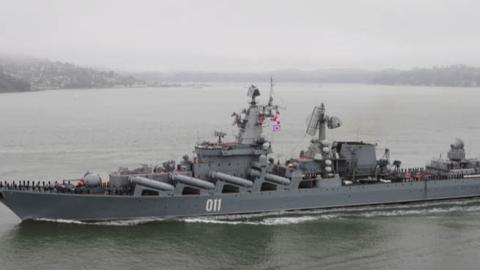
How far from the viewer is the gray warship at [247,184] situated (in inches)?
944

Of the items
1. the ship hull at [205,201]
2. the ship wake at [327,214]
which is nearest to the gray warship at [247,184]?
the ship hull at [205,201]

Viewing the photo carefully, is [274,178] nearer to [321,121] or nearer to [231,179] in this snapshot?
[231,179]

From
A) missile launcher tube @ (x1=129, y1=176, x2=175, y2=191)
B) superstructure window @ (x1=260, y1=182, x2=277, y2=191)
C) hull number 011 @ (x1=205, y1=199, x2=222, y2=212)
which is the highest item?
missile launcher tube @ (x1=129, y1=176, x2=175, y2=191)

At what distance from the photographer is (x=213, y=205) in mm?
25422

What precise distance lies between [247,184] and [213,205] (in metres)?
1.99

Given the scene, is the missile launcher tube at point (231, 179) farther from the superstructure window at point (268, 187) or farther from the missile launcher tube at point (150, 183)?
the missile launcher tube at point (150, 183)

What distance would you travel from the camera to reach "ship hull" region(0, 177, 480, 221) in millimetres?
23781

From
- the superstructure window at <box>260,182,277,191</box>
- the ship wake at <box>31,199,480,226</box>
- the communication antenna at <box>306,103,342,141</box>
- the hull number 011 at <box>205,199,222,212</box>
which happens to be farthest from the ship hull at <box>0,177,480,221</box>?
the communication antenna at <box>306,103,342,141</box>

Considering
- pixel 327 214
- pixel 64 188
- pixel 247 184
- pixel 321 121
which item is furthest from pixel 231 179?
pixel 64 188

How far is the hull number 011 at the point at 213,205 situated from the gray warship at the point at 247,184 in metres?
0.05

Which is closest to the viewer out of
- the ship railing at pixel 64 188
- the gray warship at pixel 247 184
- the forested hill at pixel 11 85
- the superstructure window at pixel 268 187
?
the ship railing at pixel 64 188

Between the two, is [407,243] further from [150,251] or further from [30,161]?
[30,161]

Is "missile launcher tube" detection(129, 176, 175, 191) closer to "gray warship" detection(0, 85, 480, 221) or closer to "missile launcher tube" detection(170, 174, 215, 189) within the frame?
"gray warship" detection(0, 85, 480, 221)

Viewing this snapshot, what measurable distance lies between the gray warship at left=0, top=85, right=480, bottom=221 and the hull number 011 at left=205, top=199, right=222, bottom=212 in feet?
0.17
